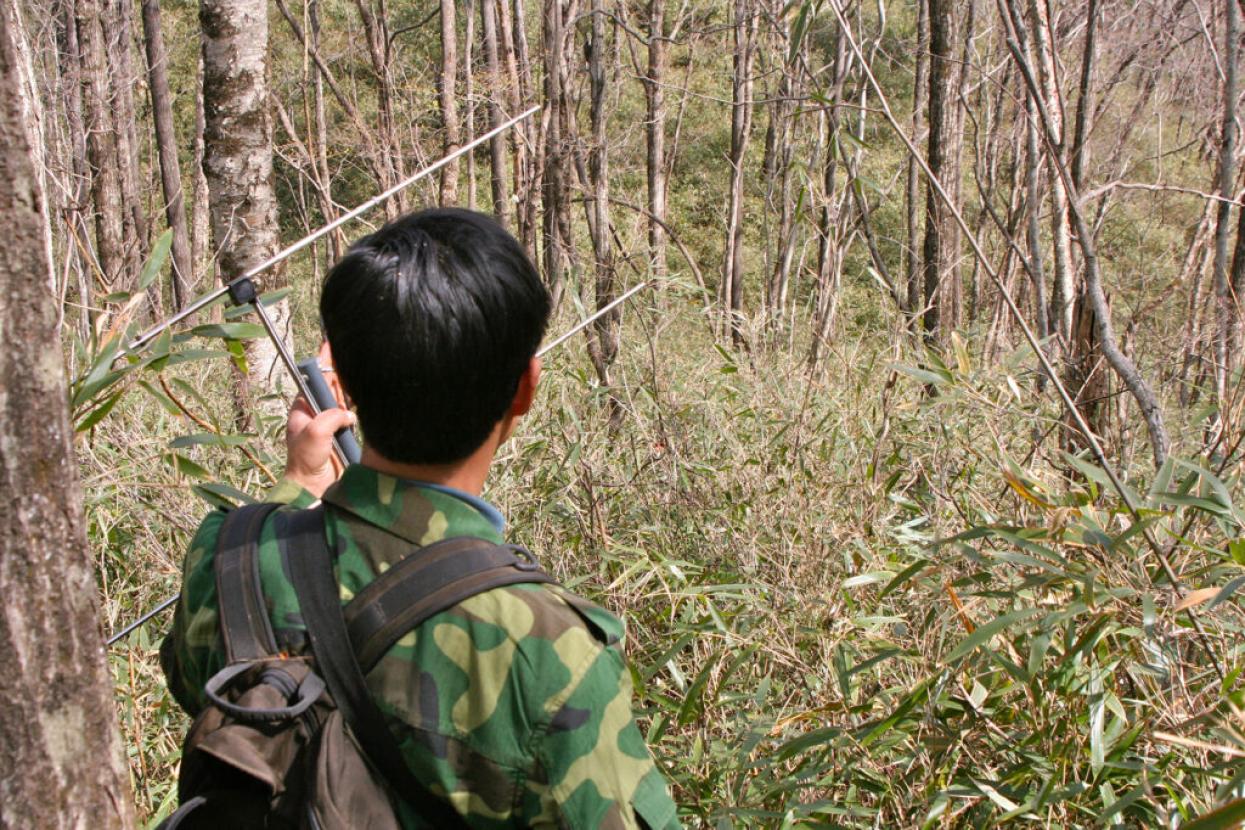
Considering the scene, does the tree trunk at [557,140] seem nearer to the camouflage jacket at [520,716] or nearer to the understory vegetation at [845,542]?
the understory vegetation at [845,542]

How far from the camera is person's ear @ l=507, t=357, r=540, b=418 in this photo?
111 cm

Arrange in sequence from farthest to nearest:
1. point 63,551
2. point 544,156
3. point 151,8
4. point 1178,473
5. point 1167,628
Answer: point 151,8, point 544,156, point 1178,473, point 1167,628, point 63,551

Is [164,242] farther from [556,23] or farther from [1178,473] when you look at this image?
[556,23]

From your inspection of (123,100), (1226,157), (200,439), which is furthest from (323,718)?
(123,100)

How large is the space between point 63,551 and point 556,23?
563cm

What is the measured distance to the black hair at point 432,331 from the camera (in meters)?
1.02

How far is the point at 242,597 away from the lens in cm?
103

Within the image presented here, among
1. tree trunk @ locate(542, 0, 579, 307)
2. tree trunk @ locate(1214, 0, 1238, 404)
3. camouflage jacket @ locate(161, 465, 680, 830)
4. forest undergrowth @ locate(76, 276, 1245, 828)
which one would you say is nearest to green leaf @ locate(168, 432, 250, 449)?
forest undergrowth @ locate(76, 276, 1245, 828)

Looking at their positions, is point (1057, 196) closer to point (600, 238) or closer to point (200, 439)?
point (200, 439)

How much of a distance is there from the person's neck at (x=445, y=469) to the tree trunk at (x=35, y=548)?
0.33 meters

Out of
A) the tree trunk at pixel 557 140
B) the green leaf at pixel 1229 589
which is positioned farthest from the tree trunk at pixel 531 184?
the green leaf at pixel 1229 589

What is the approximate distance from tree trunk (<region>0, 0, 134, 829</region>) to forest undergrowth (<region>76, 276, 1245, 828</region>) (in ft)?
2.69

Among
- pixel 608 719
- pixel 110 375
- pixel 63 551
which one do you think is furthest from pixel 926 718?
pixel 110 375

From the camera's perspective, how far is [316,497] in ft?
4.28
